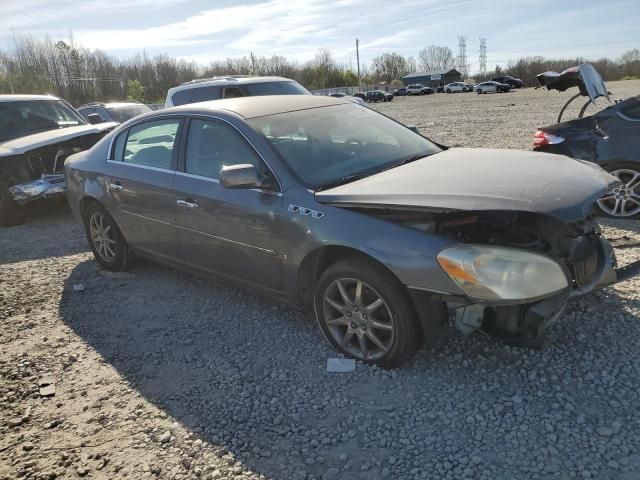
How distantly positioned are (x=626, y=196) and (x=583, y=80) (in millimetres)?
1581

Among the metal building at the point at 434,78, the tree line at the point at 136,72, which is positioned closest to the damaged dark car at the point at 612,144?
the tree line at the point at 136,72

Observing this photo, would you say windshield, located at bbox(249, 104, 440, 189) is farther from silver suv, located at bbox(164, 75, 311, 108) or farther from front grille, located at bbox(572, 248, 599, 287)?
silver suv, located at bbox(164, 75, 311, 108)

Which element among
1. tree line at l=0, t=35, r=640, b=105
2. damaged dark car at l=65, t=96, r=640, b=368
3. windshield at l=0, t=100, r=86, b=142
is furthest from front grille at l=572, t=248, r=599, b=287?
tree line at l=0, t=35, r=640, b=105

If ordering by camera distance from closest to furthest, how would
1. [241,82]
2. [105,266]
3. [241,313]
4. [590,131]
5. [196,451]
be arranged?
[196,451], [241,313], [105,266], [590,131], [241,82]

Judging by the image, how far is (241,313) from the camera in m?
4.23

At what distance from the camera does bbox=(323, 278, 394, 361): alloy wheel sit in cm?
317

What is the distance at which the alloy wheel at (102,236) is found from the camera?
5.25 meters

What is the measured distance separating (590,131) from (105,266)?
18.6 feet

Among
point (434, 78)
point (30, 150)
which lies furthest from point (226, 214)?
point (434, 78)

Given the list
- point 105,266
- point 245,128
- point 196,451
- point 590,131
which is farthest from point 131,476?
point 590,131

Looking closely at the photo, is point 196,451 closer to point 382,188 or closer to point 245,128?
point 382,188

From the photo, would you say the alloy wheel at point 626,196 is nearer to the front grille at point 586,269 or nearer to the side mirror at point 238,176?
the front grille at point 586,269

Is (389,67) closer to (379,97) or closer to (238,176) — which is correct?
(379,97)

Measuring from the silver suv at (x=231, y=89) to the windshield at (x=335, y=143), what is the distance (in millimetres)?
5289
